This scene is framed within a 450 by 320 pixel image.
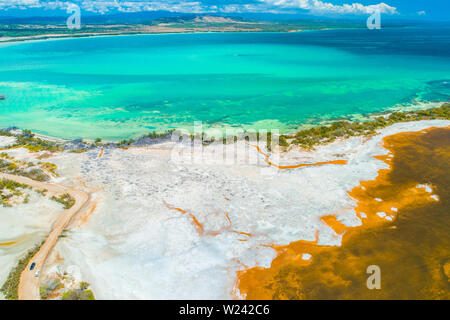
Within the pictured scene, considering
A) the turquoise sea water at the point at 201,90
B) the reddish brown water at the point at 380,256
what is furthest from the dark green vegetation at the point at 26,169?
the reddish brown water at the point at 380,256

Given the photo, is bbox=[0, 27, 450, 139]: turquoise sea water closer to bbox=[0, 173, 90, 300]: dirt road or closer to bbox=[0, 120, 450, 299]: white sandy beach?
bbox=[0, 120, 450, 299]: white sandy beach

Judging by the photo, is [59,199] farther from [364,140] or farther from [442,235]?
[364,140]

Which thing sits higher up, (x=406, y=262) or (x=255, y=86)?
(x=255, y=86)

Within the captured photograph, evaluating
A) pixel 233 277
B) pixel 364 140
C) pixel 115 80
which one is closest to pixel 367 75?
pixel 364 140

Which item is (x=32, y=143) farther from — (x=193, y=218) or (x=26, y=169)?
(x=193, y=218)

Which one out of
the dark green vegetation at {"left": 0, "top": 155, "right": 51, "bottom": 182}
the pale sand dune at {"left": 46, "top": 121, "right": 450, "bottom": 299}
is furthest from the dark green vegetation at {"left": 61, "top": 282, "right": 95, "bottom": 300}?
the dark green vegetation at {"left": 0, "top": 155, "right": 51, "bottom": 182}

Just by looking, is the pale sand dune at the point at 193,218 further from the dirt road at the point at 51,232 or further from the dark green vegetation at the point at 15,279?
the dark green vegetation at the point at 15,279

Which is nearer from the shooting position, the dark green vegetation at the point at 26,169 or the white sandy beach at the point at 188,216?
the white sandy beach at the point at 188,216
